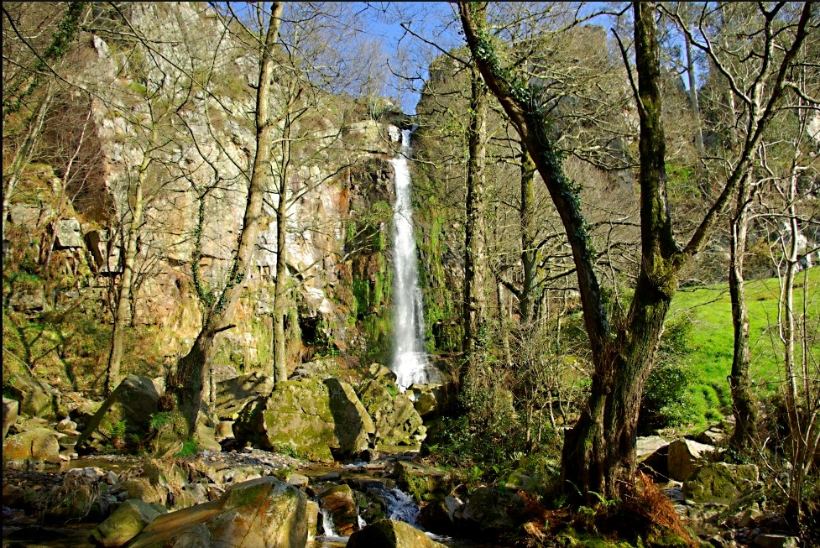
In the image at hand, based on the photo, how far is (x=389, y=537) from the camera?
4.62 metres

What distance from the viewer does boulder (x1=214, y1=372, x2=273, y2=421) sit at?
13156 mm

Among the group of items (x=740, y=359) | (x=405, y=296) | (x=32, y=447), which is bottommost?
(x=32, y=447)

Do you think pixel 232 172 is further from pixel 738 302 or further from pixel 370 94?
pixel 738 302

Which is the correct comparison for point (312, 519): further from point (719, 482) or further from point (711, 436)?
point (711, 436)

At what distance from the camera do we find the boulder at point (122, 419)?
8.14 metres

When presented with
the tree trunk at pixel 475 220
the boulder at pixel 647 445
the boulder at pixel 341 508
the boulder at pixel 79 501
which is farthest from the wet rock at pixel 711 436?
the boulder at pixel 79 501

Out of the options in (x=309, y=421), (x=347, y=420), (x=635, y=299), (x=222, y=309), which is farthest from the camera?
(x=347, y=420)

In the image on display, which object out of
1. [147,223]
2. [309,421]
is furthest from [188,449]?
[147,223]

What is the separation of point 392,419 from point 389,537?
Result: 309 inches

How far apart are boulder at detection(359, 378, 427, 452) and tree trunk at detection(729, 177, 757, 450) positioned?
633cm

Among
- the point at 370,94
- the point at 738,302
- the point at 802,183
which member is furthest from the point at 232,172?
the point at 802,183

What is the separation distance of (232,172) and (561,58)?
597 inches

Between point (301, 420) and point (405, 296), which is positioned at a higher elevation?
point (405, 296)

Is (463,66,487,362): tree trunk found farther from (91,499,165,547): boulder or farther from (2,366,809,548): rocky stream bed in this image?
(91,499,165,547): boulder
